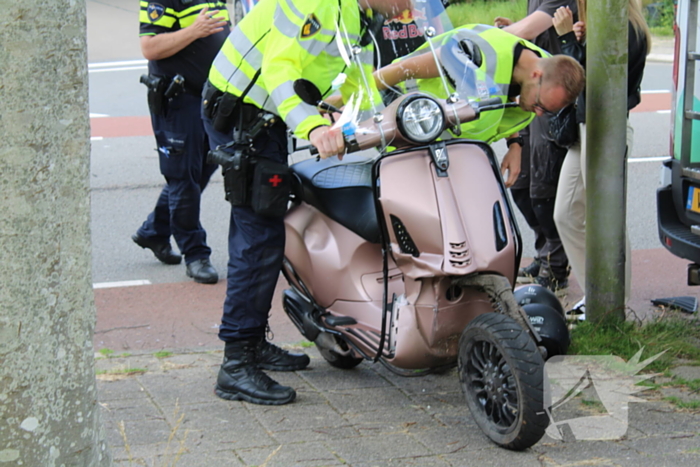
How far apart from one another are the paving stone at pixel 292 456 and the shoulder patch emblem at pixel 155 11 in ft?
10.6

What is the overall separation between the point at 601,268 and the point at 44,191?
9.78 ft

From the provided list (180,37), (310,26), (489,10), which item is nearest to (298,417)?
(310,26)

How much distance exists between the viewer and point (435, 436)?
324 cm

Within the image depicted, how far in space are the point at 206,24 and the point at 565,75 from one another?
2.82 m

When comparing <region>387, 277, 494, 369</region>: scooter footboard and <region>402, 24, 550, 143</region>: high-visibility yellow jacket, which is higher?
<region>402, 24, 550, 143</region>: high-visibility yellow jacket

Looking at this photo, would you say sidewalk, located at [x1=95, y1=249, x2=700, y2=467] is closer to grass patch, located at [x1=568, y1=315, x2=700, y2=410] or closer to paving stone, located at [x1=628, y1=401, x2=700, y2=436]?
paving stone, located at [x1=628, y1=401, x2=700, y2=436]

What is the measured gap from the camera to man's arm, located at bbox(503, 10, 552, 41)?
5020 millimetres

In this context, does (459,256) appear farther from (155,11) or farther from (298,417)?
(155,11)

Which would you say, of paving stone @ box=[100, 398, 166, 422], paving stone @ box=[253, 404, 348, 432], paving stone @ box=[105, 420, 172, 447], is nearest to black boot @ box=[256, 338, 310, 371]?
paving stone @ box=[253, 404, 348, 432]

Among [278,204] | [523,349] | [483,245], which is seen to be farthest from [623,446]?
[278,204]

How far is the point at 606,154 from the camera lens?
13.4 ft

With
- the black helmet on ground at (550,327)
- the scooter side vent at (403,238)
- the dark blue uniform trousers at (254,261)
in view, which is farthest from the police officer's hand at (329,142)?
the black helmet on ground at (550,327)

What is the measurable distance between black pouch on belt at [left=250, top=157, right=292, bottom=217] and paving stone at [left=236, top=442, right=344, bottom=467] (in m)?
0.93

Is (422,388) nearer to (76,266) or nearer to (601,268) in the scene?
(601,268)
